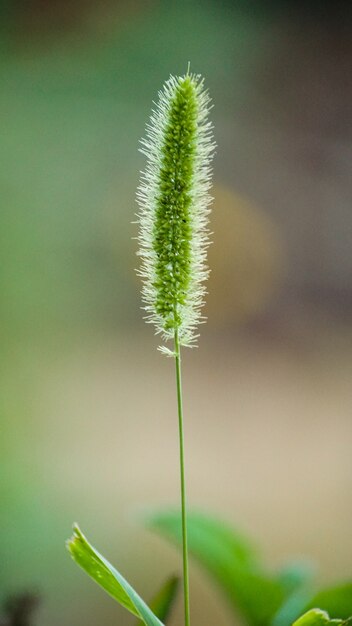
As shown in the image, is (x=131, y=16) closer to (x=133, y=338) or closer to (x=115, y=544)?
(x=133, y=338)

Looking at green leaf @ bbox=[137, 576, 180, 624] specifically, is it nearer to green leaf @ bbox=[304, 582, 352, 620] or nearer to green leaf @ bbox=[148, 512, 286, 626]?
green leaf @ bbox=[148, 512, 286, 626]

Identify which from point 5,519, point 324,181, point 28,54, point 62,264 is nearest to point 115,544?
point 5,519

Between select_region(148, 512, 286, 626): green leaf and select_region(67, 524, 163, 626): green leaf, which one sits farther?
select_region(148, 512, 286, 626): green leaf

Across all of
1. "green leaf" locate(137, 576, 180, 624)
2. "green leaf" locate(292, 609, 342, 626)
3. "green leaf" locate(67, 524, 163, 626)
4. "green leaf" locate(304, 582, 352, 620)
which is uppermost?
"green leaf" locate(67, 524, 163, 626)

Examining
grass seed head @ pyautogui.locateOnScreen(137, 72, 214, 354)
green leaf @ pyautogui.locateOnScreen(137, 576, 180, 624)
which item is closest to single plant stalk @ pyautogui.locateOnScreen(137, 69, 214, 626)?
grass seed head @ pyautogui.locateOnScreen(137, 72, 214, 354)

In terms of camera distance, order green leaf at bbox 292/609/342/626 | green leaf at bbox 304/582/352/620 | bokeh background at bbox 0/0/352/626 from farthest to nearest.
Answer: bokeh background at bbox 0/0/352/626, green leaf at bbox 304/582/352/620, green leaf at bbox 292/609/342/626

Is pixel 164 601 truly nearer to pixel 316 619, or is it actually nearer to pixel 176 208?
pixel 316 619
